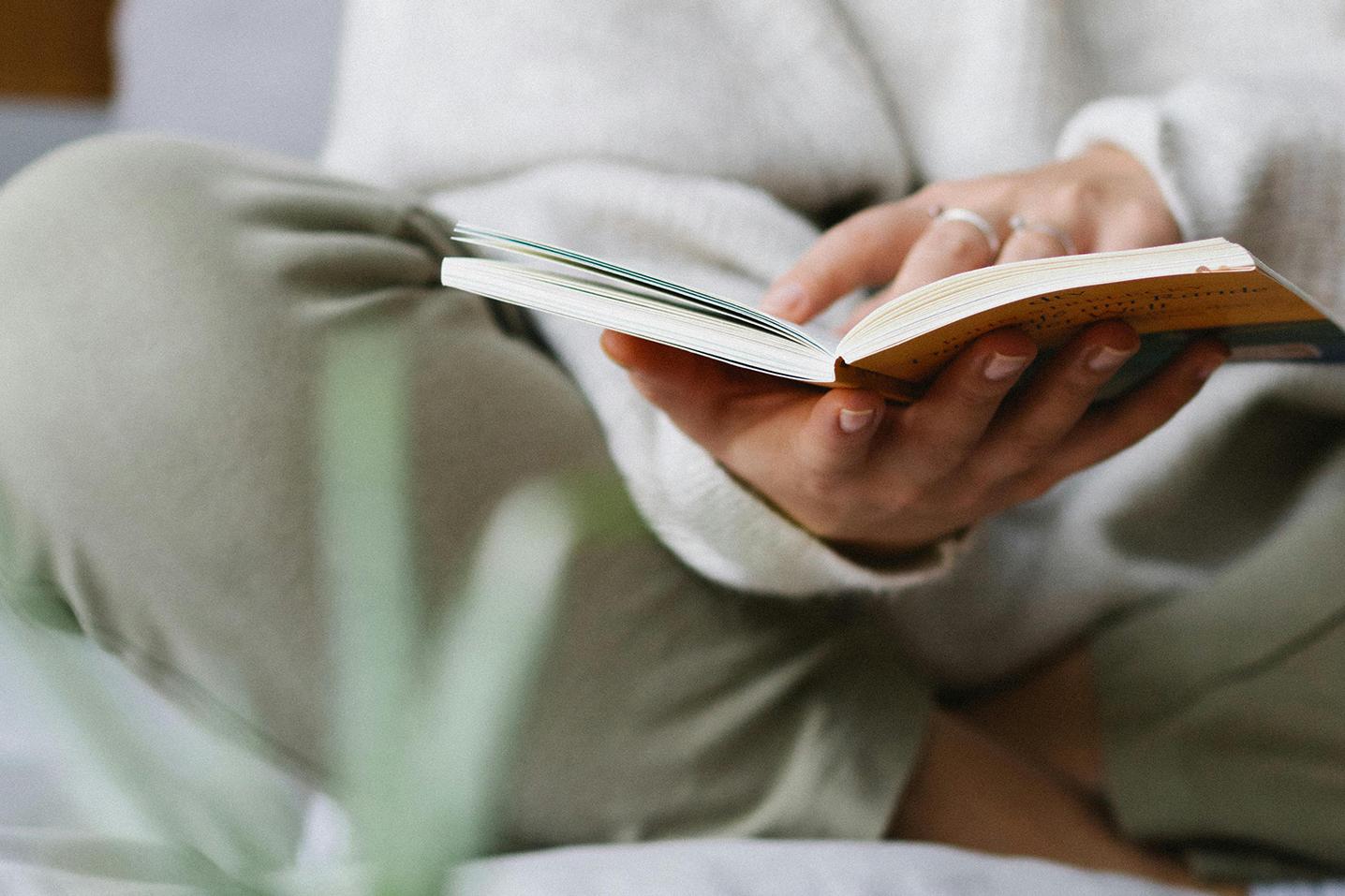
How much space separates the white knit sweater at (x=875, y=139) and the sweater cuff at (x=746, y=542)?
Result: 10cm

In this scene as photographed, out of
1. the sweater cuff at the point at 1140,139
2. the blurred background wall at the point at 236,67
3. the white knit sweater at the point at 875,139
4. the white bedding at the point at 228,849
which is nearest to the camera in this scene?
the white bedding at the point at 228,849

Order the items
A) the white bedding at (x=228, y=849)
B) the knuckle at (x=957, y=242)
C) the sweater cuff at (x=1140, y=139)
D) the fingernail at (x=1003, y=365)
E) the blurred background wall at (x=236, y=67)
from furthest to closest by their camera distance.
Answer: the blurred background wall at (x=236, y=67)
the sweater cuff at (x=1140, y=139)
the knuckle at (x=957, y=242)
the fingernail at (x=1003, y=365)
the white bedding at (x=228, y=849)

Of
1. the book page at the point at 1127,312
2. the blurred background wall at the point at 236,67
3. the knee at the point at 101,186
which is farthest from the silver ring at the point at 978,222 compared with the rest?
the blurred background wall at the point at 236,67

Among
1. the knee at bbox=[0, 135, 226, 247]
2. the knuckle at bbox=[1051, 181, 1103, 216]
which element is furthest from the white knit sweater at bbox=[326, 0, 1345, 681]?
the knee at bbox=[0, 135, 226, 247]

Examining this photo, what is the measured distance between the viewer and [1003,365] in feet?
1.35

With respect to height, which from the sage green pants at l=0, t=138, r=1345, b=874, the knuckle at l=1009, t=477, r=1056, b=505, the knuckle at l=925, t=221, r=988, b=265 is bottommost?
the sage green pants at l=0, t=138, r=1345, b=874

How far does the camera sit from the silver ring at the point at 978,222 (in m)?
0.54

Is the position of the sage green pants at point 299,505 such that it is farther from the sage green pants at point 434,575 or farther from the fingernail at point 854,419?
the fingernail at point 854,419

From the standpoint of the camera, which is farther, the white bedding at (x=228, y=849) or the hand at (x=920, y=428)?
the hand at (x=920, y=428)

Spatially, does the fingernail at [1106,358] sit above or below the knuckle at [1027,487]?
above

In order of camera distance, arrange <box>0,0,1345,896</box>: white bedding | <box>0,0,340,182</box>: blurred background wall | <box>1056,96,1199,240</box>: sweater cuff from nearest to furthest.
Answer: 1. <box>0,0,1345,896</box>: white bedding
2. <box>1056,96,1199,240</box>: sweater cuff
3. <box>0,0,340,182</box>: blurred background wall

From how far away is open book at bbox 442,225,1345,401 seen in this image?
347 mm

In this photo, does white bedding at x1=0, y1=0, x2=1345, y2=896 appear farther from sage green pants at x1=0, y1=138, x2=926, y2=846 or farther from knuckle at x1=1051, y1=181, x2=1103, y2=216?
knuckle at x1=1051, y1=181, x2=1103, y2=216

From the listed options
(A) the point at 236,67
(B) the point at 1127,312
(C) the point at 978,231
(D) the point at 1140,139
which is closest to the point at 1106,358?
(B) the point at 1127,312
